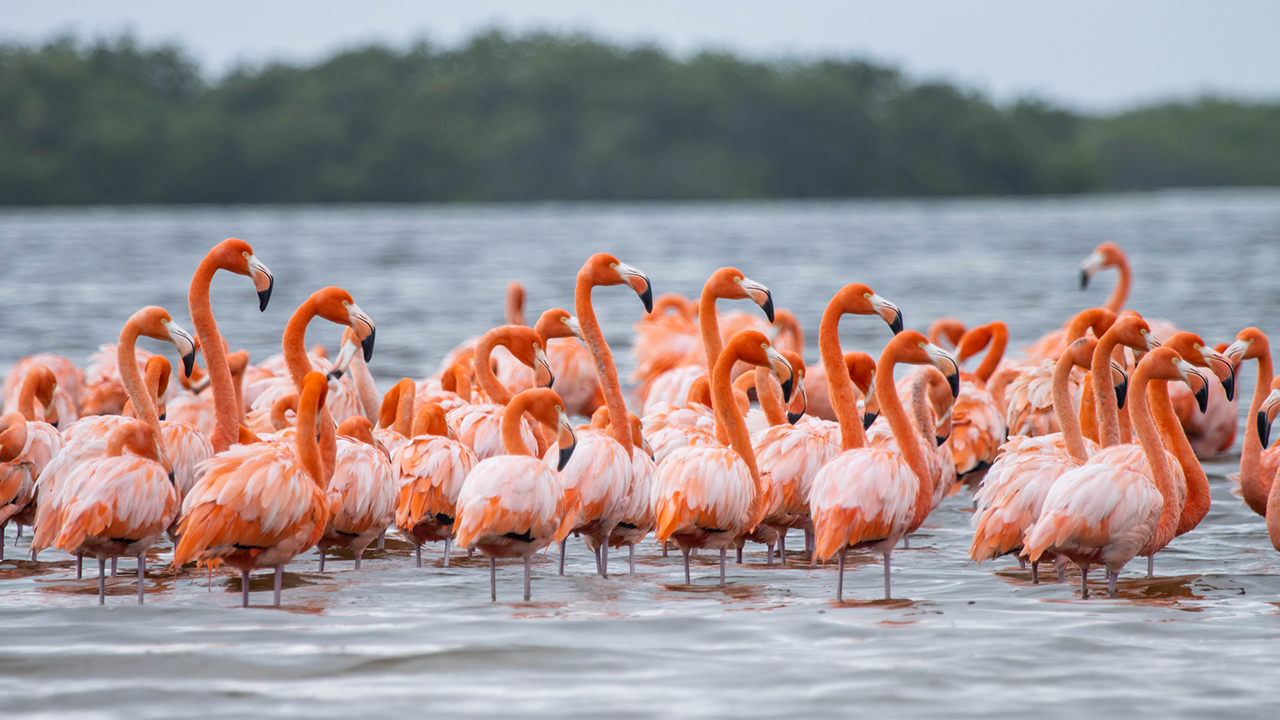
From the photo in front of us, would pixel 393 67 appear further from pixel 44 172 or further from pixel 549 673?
pixel 549 673

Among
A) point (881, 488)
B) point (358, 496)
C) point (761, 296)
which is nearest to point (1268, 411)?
point (881, 488)

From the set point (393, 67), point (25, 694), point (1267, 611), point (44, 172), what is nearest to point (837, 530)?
point (1267, 611)

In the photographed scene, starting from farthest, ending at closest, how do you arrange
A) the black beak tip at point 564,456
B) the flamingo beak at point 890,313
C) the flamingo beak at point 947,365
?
1. the flamingo beak at point 890,313
2. the flamingo beak at point 947,365
3. the black beak tip at point 564,456

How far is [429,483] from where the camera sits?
6.29m

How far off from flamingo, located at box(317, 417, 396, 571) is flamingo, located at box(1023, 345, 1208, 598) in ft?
9.49

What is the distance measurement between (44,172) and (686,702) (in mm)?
57968

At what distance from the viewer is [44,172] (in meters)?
56.0

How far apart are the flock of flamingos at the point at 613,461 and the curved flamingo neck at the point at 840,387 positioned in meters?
0.01

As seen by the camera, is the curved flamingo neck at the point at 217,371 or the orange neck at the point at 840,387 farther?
the curved flamingo neck at the point at 217,371

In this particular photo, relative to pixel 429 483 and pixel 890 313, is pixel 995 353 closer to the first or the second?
pixel 890 313

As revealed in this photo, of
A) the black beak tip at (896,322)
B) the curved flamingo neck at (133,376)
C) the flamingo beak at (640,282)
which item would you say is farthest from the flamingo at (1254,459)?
the curved flamingo neck at (133,376)

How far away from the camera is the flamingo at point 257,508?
17.8ft

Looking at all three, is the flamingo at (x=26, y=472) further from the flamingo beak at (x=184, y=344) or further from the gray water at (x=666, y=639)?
the flamingo beak at (x=184, y=344)

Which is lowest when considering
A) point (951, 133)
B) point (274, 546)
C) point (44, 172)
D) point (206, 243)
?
point (274, 546)
